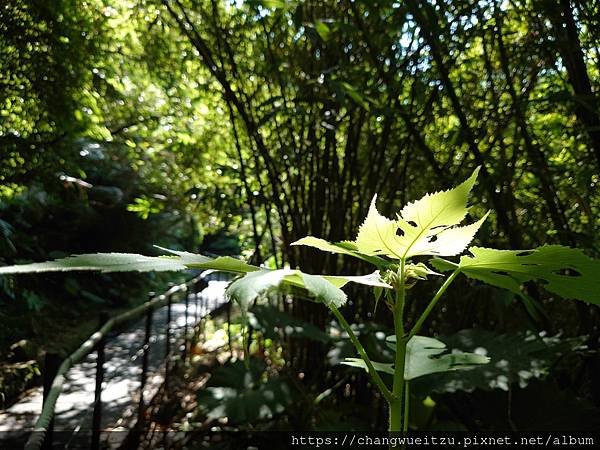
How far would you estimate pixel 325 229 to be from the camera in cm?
182

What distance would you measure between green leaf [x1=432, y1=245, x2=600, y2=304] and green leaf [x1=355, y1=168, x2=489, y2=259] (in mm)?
22

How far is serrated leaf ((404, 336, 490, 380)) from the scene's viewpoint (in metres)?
0.62

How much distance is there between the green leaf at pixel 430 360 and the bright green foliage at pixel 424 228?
0.20m

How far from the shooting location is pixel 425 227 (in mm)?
419

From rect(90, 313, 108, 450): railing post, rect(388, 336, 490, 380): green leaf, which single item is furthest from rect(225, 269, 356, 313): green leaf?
rect(90, 313, 108, 450): railing post

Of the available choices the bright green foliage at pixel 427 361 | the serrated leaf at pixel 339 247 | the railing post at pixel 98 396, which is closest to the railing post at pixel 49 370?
the railing post at pixel 98 396

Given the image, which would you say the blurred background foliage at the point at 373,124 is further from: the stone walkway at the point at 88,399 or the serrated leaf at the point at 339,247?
the serrated leaf at the point at 339,247

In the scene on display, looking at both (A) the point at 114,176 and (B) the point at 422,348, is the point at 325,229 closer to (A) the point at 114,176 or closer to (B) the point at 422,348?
(B) the point at 422,348

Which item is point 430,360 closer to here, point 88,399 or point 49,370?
point 49,370

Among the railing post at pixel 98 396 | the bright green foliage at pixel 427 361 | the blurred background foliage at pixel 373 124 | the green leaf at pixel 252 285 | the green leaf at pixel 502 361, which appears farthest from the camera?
the railing post at pixel 98 396

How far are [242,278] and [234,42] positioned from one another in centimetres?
190

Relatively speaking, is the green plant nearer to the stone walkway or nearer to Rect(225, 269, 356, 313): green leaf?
Rect(225, 269, 356, 313): green leaf

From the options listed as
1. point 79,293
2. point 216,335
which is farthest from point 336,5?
point 79,293

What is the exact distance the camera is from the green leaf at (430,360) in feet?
2.04
